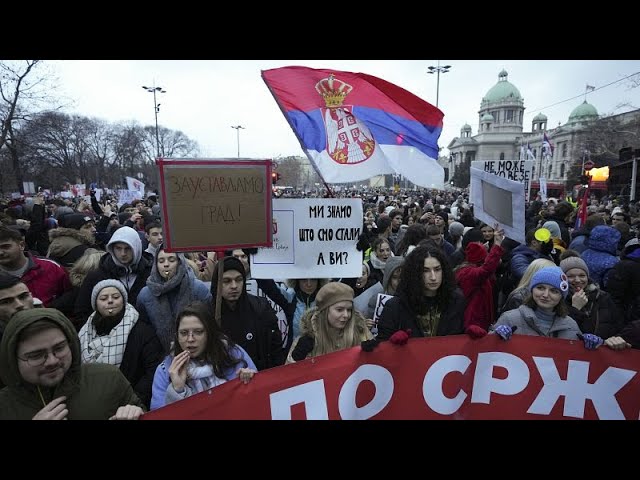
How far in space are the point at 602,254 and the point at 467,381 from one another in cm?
346

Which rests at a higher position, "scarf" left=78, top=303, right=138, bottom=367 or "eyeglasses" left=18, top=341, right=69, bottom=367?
"eyeglasses" left=18, top=341, right=69, bottom=367

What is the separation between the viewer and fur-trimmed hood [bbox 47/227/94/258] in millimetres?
4930

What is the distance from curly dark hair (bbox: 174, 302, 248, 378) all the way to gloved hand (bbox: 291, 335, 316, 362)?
0.40 meters

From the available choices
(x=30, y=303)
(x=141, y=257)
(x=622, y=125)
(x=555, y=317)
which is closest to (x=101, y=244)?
(x=141, y=257)

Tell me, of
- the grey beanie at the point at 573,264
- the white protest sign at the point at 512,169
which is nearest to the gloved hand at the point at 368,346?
the grey beanie at the point at 573,264

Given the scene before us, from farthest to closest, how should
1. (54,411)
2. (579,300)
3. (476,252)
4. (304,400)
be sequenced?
(476,252) → (579,300) → (304,400) → (54,411)

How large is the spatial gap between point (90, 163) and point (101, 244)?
59.1 metres

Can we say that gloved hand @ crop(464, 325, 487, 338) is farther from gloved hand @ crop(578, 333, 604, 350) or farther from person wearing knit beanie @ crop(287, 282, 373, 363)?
person wearing knit beanie @ crop(287, 282, 373, 363)

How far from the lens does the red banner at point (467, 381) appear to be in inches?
93.9

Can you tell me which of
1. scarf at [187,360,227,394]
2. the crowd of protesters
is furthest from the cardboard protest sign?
scarf at [187,360,227,394]

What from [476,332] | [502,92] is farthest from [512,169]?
[502,92]

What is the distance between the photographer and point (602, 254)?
Result: 4871 mm

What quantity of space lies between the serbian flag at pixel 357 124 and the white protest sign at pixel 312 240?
64 centimetres

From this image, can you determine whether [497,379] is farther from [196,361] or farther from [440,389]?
[196,361]
